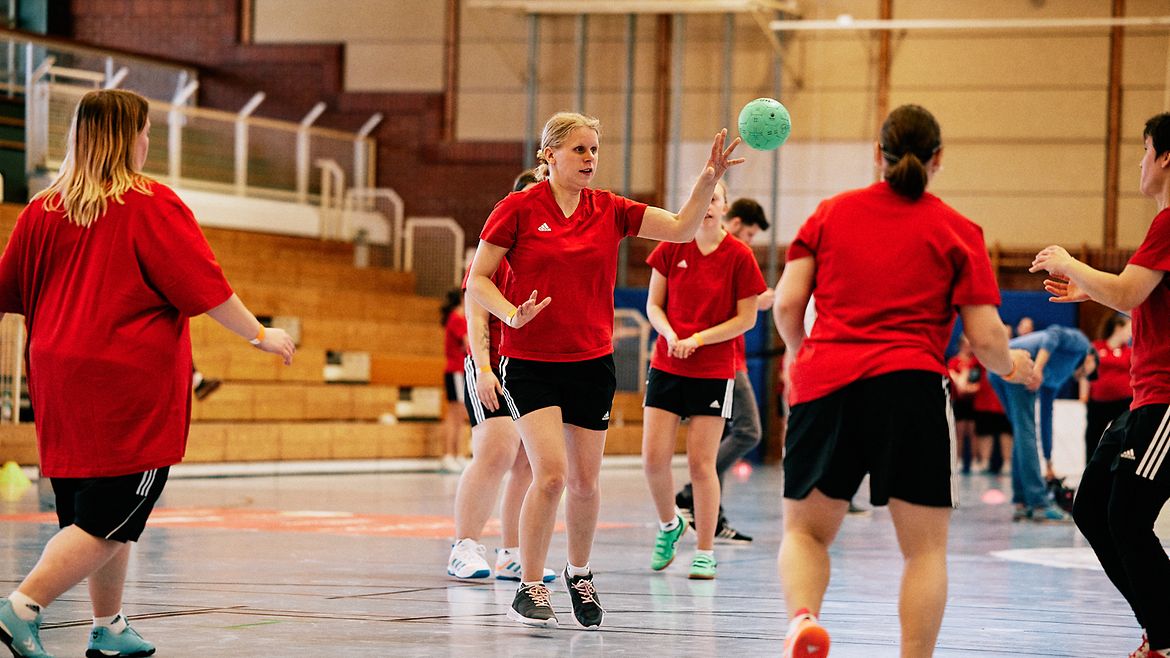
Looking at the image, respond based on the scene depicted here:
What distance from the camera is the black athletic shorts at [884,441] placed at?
3.75m

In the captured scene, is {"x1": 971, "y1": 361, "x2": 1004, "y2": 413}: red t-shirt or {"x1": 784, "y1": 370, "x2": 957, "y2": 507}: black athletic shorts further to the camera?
{"x1": 971, "y1": 361, "x2": 1004, "y2": 413}: red t-shirt

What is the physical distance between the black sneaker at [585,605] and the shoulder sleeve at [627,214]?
3.94ft

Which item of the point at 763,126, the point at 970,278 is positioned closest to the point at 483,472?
the point at 763,126

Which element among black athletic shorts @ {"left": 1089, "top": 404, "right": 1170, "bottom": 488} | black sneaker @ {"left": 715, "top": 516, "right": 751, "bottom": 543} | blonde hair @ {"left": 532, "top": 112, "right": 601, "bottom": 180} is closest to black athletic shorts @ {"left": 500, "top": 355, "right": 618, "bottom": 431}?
blonde hair @ {"left": 532, "top": 112, "right": 601, "bottom": 180}

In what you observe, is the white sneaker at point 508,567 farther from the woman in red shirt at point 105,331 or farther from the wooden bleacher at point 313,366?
the wooden bleacher at point 313,366

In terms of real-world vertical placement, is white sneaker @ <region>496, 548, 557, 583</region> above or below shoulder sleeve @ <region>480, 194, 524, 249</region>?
below

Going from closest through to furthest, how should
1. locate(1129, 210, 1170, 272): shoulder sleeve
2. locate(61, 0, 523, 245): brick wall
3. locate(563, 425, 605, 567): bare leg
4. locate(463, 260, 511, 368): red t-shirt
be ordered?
locate(1129, 210, 1170, 272): shoulder sleeve, locate(563, 425, 605, 567): bare leg, locate(463, 260, 511, 368): red t-shirt, locate(61, 0, 523, 245): brick wall

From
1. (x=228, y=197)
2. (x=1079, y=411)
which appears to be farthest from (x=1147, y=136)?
(x=228, y=197)

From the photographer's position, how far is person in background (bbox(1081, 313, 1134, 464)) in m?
10.8

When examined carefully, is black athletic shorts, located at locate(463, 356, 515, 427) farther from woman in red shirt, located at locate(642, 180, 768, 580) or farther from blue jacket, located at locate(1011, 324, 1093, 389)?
blue jacket, located at locate(1011, 324, 1093, 389)

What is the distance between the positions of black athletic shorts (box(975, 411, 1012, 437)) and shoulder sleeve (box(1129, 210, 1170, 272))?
13.7 metres

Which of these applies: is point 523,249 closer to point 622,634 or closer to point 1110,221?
point 622,634

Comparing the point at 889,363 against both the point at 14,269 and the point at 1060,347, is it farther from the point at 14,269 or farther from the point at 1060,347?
the point at 1060,347

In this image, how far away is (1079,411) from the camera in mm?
16812
